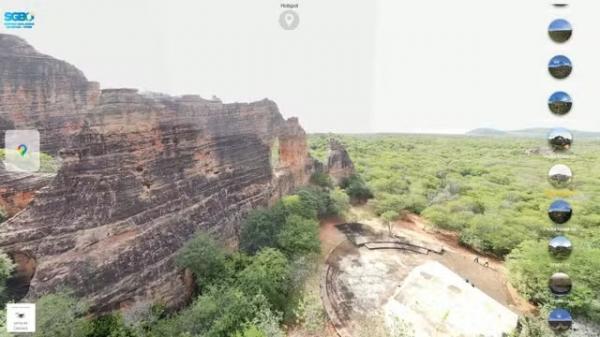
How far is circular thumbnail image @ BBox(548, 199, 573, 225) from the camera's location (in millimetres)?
3541

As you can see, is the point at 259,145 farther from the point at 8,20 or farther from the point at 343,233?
the point at 8,20

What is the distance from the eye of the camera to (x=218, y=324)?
8.24m

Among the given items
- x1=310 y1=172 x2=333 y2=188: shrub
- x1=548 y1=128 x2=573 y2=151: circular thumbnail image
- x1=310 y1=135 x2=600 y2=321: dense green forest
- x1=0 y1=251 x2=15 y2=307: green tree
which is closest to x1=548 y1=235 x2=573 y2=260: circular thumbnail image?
x1=310 y1=135 x2=600 y2=321: dense green forest

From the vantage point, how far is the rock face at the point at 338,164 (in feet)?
76.2

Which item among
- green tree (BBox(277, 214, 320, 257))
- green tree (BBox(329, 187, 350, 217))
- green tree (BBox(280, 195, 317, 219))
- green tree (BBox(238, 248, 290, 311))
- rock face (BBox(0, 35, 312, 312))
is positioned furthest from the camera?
green tree (BBox(329, 187, 350, 217))

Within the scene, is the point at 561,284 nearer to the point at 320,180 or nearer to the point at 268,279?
the point at 268,279

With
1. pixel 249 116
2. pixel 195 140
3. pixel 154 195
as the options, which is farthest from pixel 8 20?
pixel 249 116

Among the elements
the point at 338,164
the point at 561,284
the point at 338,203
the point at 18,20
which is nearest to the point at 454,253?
the point at 338,203

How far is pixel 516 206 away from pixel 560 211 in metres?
17.7

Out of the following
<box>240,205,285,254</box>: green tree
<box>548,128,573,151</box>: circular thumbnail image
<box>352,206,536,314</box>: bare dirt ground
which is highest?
<box>548,128,573,151</box>: circular thumbnail image

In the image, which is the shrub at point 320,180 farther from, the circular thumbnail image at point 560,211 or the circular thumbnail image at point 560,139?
the circular thumbnail image at point 560,139

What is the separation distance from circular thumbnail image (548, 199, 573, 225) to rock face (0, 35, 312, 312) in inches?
423

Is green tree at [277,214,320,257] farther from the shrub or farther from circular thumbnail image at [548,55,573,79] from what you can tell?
circular thumbnail image at [548,55,573,79]

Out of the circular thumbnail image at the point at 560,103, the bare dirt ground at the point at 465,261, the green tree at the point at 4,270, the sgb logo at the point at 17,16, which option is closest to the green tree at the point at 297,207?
the bare dirt ground at the point at 465,261
